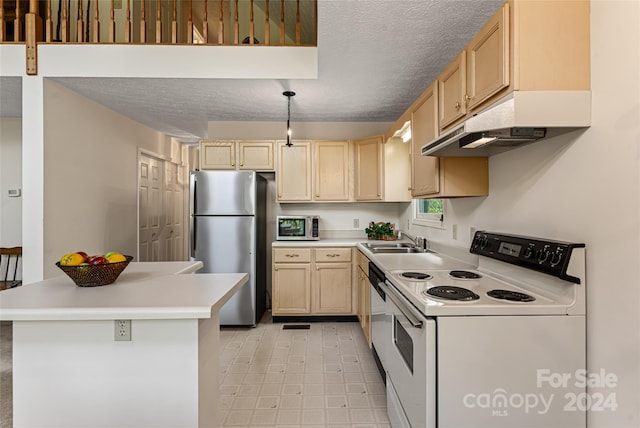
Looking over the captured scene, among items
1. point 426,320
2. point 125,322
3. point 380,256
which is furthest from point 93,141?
point 426,320

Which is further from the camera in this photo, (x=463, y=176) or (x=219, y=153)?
(x=219, y=153)

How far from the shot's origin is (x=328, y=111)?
3.79m

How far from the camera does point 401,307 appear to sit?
168cm

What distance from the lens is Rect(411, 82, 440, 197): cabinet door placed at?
215 cm

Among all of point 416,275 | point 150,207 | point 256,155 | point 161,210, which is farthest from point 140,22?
point 416,275

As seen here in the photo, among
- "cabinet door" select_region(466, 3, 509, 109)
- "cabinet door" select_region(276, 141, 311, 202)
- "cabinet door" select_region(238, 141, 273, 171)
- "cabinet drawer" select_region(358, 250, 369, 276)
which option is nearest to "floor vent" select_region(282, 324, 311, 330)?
"cabinet drawer" select_region(358, 250, 369, 276)

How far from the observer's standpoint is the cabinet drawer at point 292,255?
3.73 meters

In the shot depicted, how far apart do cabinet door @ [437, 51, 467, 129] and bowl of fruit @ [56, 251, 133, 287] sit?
192 cm

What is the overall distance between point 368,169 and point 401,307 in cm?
240

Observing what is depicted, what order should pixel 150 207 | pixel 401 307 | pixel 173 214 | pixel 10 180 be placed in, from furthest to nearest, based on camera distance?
pixel 173 214 < pixel 150 207 < pixel 10 180 < pixel 401 307

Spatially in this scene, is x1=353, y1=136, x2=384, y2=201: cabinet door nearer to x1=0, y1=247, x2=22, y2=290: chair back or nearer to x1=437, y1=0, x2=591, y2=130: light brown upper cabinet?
x1=437, y1=0, x2=591, y2=130: light brown upper cabinet

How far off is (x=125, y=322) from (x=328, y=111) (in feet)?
10.1

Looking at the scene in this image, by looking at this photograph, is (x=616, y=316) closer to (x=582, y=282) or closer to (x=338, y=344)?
(x=582, y=282)

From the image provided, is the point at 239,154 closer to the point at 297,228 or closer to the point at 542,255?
the point at 297,228
